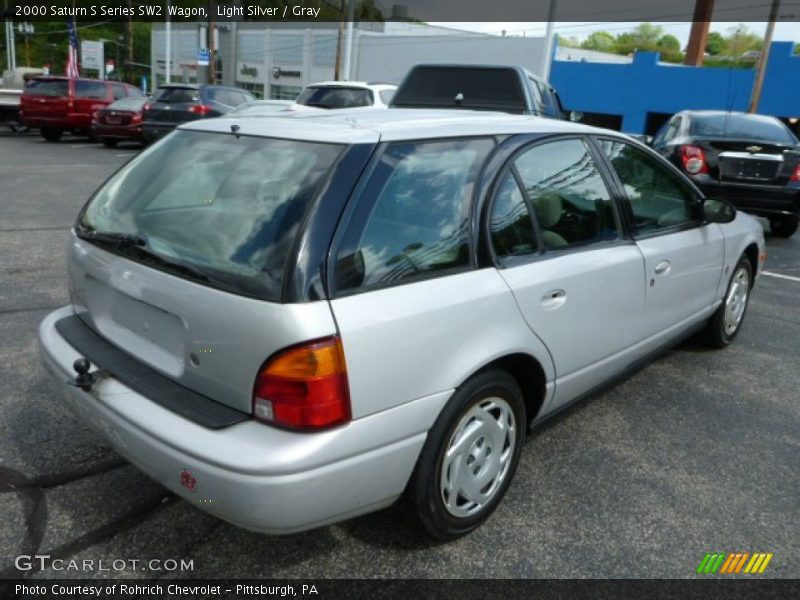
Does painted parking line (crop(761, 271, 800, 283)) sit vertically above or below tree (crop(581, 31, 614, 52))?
below

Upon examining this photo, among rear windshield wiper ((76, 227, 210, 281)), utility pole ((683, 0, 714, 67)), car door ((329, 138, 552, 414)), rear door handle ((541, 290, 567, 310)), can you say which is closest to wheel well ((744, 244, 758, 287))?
rear door handle ((541, 290, 567, 310))

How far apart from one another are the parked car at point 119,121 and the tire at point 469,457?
15999 millimetres

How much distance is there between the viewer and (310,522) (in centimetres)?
202

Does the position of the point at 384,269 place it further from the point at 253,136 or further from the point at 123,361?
the point at 123,361

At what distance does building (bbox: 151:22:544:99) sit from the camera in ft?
116

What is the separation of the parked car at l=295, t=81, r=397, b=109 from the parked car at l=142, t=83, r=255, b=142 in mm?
3644

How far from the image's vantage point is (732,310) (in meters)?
4.65

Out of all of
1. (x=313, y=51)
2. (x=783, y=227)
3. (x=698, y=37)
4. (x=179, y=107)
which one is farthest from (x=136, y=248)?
(x=313, y=51)

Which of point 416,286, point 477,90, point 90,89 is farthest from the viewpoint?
point 90,89

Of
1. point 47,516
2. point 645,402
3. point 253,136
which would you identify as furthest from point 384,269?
point 645,402

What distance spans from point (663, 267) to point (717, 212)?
68 centimetres

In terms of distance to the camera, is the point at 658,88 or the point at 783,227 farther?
the point at 658,88

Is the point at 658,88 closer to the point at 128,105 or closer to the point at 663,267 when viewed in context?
the point at 128,105

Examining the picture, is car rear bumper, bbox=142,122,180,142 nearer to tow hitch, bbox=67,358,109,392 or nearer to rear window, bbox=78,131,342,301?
rear window, bbox=78,131,342,301
